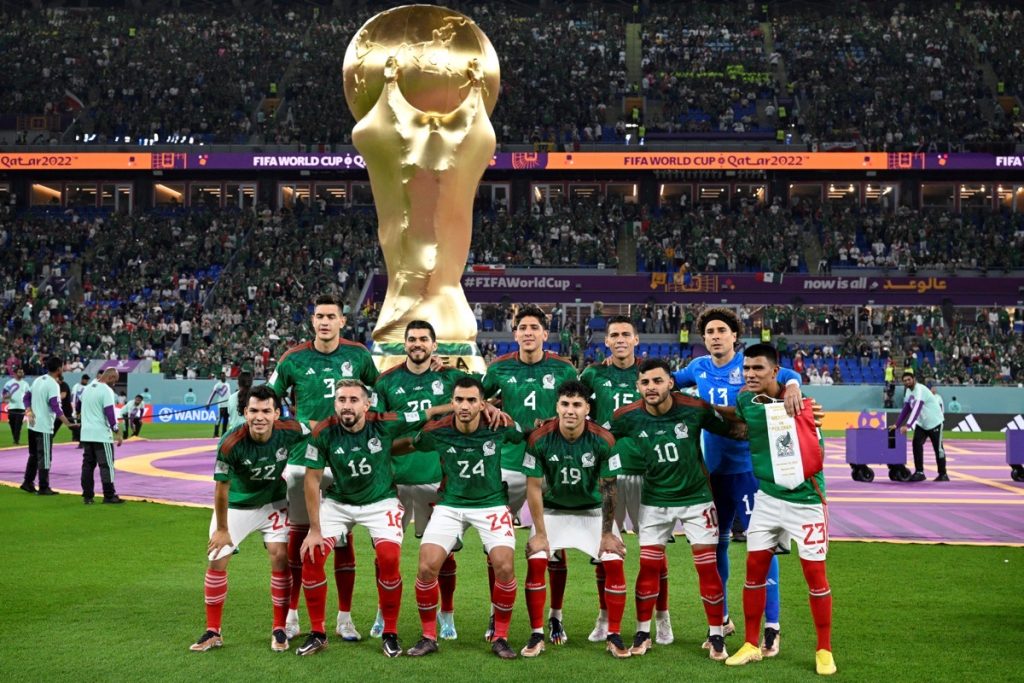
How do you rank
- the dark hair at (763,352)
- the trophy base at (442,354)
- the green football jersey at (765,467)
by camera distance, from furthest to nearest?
the trophy base at (442,354)
the dark hair at (763,352)
the green football jersey at (765,467)

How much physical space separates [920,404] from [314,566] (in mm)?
12504

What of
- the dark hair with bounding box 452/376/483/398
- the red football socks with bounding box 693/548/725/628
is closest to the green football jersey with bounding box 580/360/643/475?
the dark hair with bounding box 452/376/483/398

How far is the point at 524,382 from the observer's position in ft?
26.7

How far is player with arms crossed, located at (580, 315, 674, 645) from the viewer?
7.18 m

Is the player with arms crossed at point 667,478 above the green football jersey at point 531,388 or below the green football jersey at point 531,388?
below

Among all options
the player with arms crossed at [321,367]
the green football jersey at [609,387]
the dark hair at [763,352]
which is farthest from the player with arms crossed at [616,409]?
the player with arms crossed at [321,367]

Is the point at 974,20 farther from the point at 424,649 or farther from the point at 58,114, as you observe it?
the point at 424,649

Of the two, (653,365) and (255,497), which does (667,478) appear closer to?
(653,365)

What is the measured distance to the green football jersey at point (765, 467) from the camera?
6582mm

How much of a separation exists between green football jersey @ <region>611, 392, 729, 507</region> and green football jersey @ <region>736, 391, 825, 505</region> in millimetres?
387

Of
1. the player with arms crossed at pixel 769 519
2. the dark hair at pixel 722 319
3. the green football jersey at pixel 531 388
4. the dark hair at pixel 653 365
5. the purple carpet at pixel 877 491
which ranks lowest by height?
the purple carpet at pixel 877 491

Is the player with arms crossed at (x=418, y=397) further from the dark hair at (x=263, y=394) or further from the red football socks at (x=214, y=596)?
the red football socks at (x=214, y=596)

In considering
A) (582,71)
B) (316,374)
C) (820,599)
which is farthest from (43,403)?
(582,71)

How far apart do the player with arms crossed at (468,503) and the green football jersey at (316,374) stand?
4.58 feet
